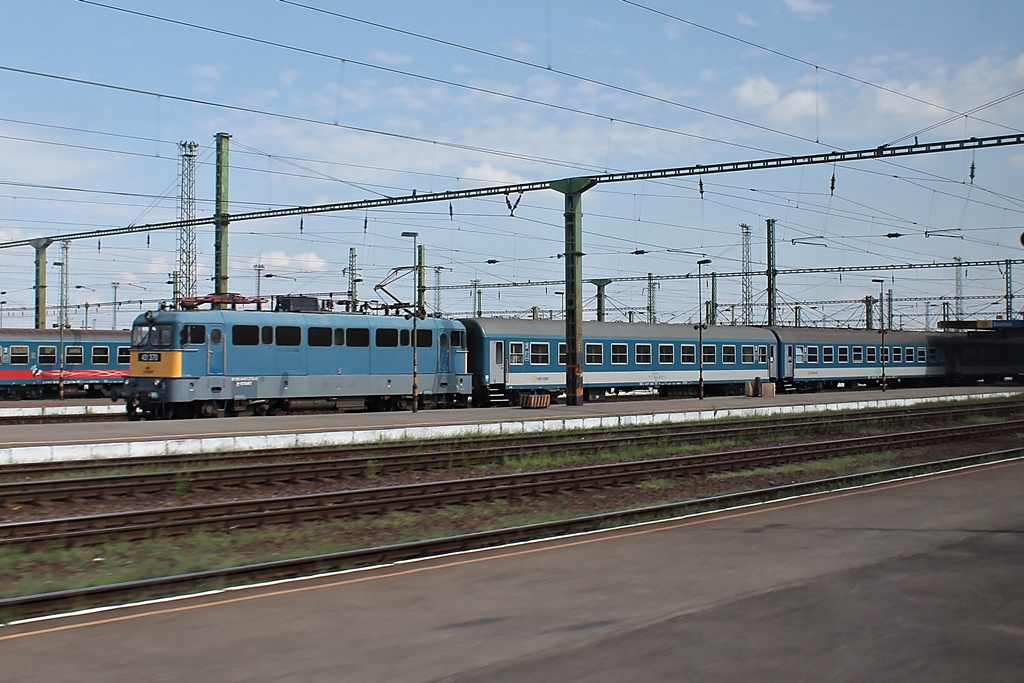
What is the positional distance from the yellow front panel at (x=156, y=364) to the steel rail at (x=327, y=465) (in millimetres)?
8295

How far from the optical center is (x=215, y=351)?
2914 cm

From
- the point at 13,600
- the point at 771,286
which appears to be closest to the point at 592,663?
the point at 13,600

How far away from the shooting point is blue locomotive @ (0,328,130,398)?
4331 cm

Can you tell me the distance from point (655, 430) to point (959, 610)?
21.5 m

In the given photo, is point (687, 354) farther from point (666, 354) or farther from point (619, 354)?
point (619, 354)

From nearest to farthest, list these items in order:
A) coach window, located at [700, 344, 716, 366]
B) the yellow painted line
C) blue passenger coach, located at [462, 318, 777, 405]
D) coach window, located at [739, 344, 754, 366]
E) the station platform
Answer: the yellow painted line → the station platform → blue passenger coach, located at [462, 318, 777, 405] → coach window, located at [700, 344, 716, 366] → coach window, located at [739, 344, 754, 366]

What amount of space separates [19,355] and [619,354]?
28.2 meters

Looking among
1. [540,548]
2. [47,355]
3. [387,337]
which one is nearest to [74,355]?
[47,355]

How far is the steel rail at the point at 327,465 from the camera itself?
1555 centimetres

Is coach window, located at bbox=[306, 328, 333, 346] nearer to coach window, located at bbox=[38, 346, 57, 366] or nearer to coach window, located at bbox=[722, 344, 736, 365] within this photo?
coach window, located at bbox=[38, 346, 57, 366]

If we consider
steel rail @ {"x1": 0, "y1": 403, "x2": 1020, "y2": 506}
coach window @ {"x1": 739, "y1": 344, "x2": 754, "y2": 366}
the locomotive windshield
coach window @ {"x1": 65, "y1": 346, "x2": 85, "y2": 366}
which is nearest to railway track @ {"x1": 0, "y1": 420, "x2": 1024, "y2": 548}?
steel rail @ {"x1": 0, "y1": 403, "x2": 1020, "y2": 506}

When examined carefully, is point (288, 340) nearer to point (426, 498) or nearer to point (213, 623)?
point (426, 498)

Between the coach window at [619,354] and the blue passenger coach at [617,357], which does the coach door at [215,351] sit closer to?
the blue passenger coach at [617,357]

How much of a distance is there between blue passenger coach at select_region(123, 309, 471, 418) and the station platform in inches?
59.4
